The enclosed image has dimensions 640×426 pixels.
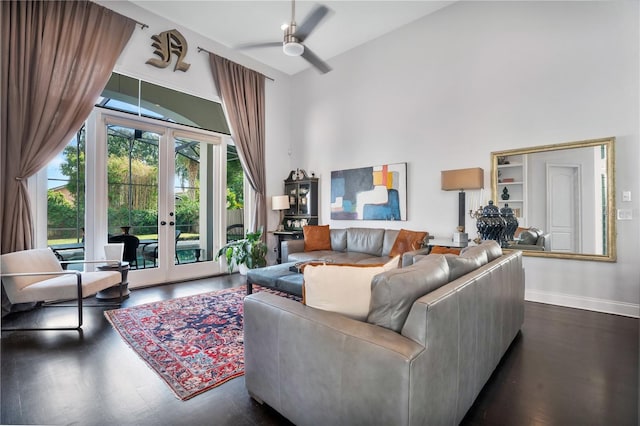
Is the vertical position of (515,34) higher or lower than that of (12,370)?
A: higher

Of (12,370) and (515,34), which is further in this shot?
(515,34)

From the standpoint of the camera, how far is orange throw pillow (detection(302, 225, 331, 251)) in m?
4.98

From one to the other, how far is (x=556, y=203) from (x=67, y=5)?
6.24 meters

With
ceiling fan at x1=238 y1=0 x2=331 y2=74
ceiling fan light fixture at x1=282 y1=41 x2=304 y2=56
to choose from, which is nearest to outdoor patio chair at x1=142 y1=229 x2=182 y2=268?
ceiling fan at x1=238 y1=0 x2=331 y2=74

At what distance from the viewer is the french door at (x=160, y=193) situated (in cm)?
407

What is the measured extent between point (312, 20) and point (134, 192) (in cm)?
335

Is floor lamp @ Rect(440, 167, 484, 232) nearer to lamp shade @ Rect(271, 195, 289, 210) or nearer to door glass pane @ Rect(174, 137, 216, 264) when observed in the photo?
lamp shade @ Rect(271, 195, 289, 210)

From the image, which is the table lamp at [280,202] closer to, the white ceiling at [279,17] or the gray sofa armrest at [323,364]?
the white ceiling at [279,17]

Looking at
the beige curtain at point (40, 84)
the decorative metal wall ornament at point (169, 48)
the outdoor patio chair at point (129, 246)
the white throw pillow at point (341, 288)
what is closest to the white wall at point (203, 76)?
the decorative metal wall ornament at point (169, 48)

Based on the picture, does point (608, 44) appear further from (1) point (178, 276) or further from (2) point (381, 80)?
(1) point (178, 276)

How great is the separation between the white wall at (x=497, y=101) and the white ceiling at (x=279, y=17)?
26cm

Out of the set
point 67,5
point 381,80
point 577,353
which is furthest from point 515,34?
point 67,5

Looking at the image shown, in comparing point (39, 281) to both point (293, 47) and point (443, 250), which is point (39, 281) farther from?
point (443, 250)

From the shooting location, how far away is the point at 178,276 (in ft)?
15.5
